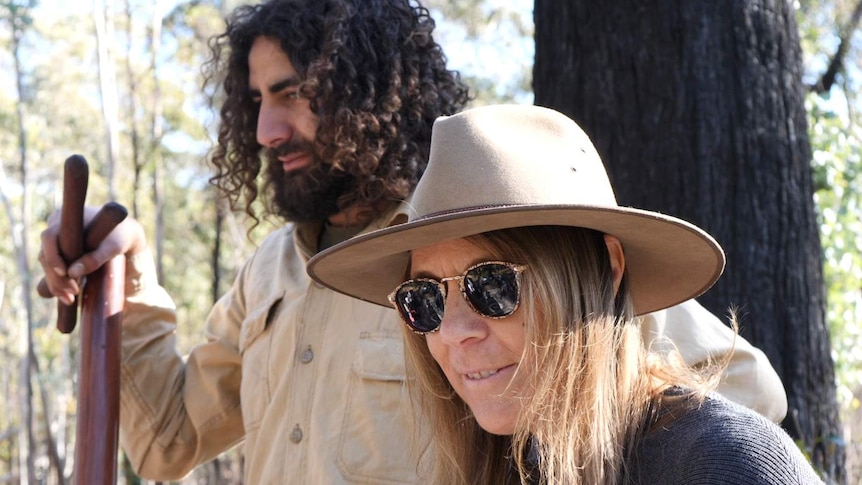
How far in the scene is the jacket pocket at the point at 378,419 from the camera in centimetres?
243

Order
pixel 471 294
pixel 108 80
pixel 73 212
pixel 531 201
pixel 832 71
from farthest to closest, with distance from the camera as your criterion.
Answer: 1. pixel 108 80
2. pixel 832 71
3. pixel 73 212
4. pixel 471 294
5. pixel 531 201

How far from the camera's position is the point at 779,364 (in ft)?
10.8

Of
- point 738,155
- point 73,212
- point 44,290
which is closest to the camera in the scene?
point 73,212

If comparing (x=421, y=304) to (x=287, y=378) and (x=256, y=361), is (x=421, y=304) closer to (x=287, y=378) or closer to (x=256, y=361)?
(x=287, y=378)

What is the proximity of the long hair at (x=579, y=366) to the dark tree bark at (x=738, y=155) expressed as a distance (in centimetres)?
158

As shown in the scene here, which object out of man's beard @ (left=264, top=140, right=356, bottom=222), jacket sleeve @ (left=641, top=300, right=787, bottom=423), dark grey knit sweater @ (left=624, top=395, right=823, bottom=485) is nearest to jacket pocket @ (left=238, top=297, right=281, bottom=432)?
man's beard @ (left=264, top=140, right=356, bottom=222)

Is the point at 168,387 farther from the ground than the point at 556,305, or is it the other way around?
the point at 556,305

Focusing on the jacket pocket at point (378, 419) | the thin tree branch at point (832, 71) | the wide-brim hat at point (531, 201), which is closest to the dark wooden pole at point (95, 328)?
the jacket pocket at point (378, 419)

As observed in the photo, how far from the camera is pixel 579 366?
67.0 inches

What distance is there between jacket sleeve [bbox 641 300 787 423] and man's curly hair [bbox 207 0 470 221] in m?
0.76

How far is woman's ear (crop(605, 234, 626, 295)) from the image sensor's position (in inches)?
71.7

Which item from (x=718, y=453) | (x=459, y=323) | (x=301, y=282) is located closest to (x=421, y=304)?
(x=459, y=323)

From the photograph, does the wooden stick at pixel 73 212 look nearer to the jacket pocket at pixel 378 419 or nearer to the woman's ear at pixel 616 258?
the jacket pocket at pixel 378 419

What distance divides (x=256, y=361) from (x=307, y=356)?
21 cm
